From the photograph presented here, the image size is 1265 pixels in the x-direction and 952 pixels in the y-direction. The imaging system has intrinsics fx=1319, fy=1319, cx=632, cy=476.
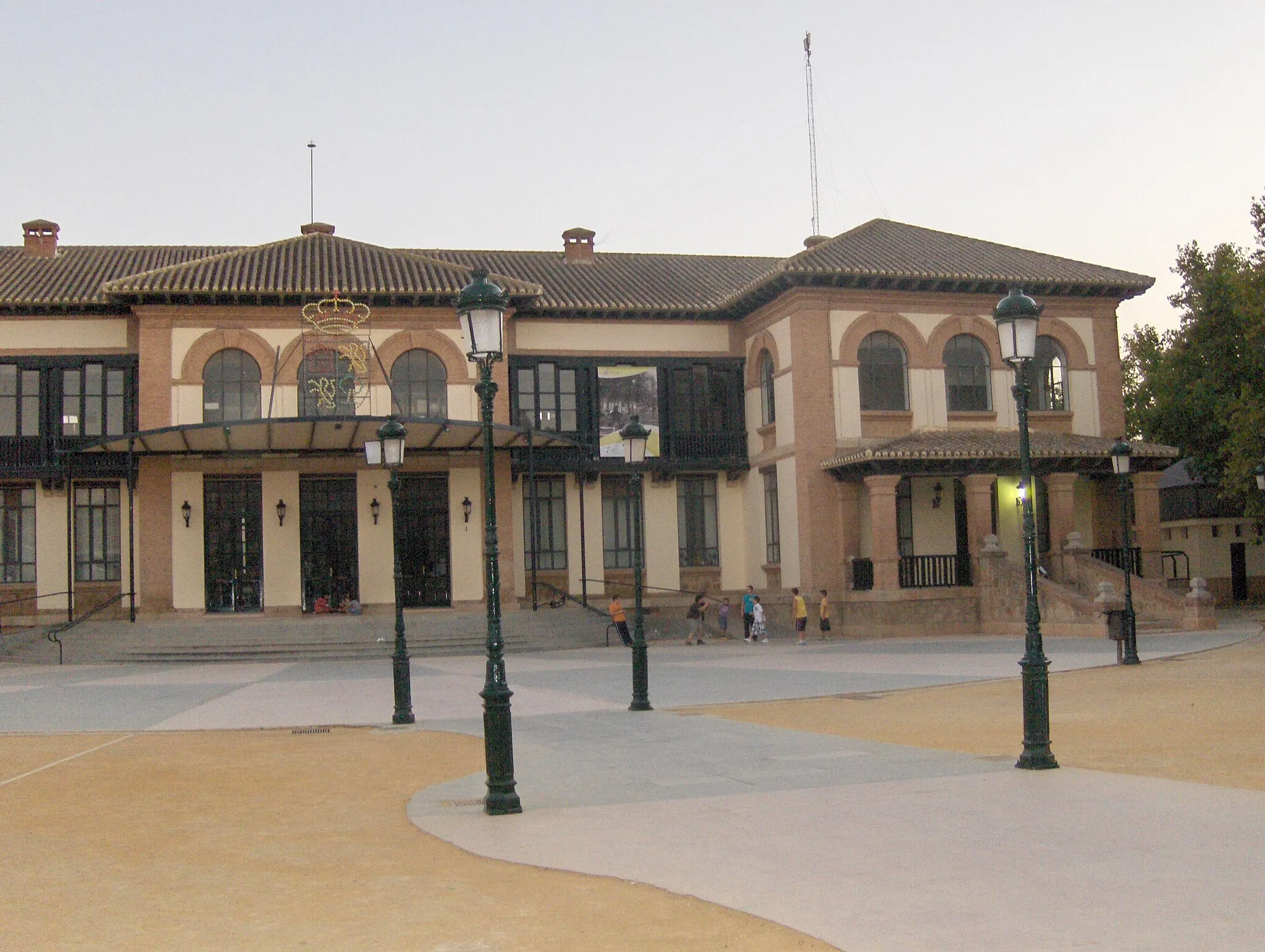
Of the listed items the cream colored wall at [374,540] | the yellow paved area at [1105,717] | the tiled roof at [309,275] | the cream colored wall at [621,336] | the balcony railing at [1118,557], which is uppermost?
the tiled roof at [309,275]

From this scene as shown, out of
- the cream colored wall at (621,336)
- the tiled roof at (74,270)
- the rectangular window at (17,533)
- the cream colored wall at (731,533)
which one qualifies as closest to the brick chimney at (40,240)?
the tiled roof at (74,270)

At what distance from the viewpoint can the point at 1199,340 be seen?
41.6 metres

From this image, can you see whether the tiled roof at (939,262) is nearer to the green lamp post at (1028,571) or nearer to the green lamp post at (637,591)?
the green lamp post at (637,591)

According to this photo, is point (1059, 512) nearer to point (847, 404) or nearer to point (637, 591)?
point (847, 404)

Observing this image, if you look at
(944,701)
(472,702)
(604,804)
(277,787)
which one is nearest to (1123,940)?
(604,804)

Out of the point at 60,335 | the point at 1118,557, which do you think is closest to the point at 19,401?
the point at 60,335

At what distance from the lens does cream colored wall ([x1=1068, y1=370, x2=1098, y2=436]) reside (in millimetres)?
36031

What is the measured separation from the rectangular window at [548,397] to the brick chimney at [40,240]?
14.5 metres

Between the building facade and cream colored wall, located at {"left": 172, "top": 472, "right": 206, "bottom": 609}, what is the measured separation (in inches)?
2.5

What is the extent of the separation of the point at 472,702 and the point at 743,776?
28.4 feet

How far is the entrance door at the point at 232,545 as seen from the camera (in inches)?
1314

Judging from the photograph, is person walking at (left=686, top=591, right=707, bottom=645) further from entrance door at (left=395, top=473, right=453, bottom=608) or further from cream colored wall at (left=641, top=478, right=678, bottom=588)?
entrance door at (left=395, top=473, right=453, bottom=608)

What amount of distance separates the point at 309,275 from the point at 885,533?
52.5 ft

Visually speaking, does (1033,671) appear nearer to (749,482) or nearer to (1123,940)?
(1123,940)
